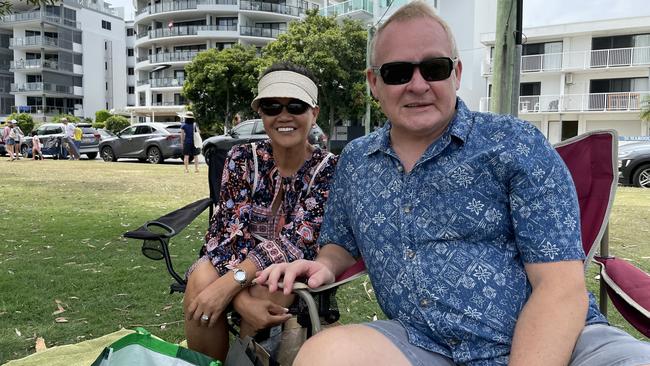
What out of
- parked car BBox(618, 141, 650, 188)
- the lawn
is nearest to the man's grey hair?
the lawn

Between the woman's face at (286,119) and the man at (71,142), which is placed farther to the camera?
the man at (71,142)

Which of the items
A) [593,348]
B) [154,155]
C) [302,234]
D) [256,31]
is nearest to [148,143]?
[154,155]

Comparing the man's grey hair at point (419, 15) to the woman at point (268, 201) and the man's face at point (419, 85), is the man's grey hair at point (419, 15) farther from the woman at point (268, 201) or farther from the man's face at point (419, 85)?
the woman at point (268, 201)

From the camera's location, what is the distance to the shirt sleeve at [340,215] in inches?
71.3

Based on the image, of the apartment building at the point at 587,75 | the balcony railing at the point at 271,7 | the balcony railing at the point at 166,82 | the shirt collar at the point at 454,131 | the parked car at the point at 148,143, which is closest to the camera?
the shirt collar at the point at 454,131

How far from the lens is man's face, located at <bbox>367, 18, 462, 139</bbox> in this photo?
1.58 meters

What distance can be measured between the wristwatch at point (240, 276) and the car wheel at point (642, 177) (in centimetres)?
1059

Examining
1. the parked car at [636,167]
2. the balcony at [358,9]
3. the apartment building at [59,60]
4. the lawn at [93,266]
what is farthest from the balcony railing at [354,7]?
the apartment building at [59,60]

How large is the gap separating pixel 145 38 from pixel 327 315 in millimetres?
51348

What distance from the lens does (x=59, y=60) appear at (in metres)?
53.1

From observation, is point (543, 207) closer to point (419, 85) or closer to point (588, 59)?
point (419, 85)

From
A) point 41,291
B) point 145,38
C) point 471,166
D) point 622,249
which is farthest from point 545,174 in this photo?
point 145,38

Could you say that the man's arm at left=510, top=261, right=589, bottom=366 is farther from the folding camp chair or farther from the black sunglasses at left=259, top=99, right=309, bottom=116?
the black sunglasses at left=259, top=99, right=309, bottom=116

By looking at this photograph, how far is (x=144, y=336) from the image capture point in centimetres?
162
